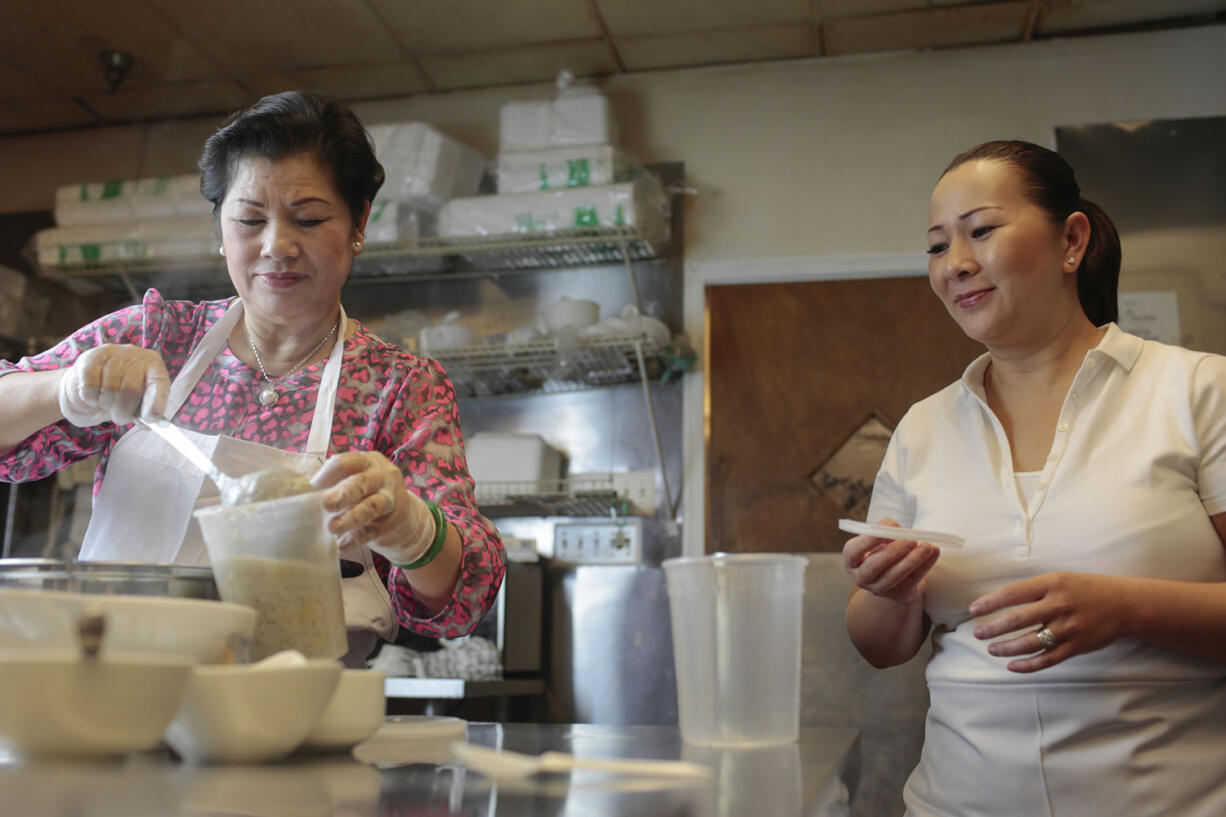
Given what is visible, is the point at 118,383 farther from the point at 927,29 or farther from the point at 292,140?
the point at 927,29

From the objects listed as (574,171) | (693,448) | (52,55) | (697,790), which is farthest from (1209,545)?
(52,55)

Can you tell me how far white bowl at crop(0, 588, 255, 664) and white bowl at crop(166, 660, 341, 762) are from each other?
1.8 inches

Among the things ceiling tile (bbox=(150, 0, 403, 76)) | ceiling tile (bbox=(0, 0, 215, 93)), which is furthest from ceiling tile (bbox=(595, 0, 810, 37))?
ceiling tile (bbox=(0, 0, 215, 93))

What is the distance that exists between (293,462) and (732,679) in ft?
1.95

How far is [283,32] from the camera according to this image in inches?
132

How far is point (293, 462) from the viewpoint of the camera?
4.35ft

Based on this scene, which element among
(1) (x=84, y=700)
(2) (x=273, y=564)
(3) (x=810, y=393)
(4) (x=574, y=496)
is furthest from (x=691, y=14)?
(1) (x=84, y=700)

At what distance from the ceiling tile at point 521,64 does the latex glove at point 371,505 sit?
255cm

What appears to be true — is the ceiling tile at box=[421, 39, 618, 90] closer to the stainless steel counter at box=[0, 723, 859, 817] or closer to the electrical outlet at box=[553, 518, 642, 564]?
the electrical outlet at box=[553, 518, 642, 564]

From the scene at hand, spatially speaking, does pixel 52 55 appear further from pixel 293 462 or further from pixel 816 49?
pixel 293 462

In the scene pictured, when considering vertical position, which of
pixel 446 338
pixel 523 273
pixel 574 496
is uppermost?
pixel 523 273

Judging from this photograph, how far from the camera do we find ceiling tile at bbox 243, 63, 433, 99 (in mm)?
3574

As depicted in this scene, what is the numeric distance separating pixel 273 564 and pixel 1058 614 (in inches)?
34.4

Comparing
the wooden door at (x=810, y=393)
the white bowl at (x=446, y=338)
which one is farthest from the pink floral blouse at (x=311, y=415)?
Answer: the wooden door at (x=810, y=393)
